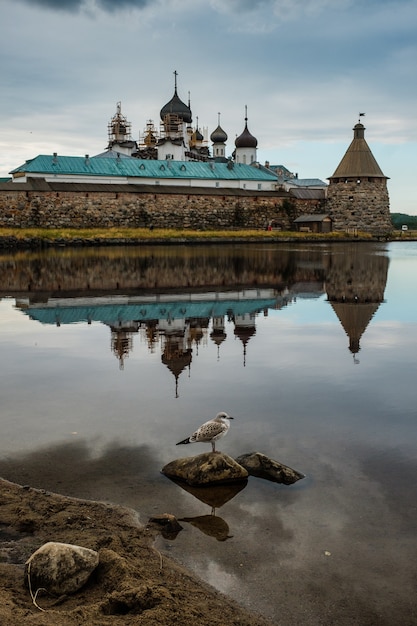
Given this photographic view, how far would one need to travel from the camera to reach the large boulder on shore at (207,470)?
18.0 ft

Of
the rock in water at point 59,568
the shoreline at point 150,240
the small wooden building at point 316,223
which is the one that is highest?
the small wooden building at point 316,223

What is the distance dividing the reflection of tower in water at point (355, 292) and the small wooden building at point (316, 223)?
29.0 metres

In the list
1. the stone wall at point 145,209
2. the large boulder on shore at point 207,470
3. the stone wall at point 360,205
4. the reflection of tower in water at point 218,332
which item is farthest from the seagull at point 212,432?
the stone wall at point 360,205

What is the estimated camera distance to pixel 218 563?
14.0 ft

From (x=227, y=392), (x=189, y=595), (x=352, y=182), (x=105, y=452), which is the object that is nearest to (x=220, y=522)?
(x=189, y=595)

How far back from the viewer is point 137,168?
191ft

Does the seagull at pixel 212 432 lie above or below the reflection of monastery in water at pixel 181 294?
above

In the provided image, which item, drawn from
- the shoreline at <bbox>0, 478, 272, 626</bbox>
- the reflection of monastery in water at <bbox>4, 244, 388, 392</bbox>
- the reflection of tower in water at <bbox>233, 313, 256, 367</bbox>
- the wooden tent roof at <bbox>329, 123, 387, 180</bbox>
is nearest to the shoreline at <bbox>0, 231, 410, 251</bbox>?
the wooden tent roof at <bbox>329, 123, 387, 180</bbox>

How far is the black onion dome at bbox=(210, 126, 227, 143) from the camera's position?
82.3m

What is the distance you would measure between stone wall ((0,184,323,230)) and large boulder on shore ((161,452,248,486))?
4641 centimetres

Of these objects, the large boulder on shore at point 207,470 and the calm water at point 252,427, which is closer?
the calm water at point 252,427

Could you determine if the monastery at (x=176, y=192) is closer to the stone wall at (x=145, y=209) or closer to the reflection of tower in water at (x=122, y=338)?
the stone wall at (x=145, y=209)

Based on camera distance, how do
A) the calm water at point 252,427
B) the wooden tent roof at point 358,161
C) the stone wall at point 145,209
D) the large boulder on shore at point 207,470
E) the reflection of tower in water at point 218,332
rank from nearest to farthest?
1. the calm water at point 252,427
2. the large boulder on shore at point 207,470
3. the reflection of tower in water at point 218,332
4. the stone wall at point 145,209
5. the wooden tent roof at point 358,161

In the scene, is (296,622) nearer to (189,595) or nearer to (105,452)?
(189,595)
